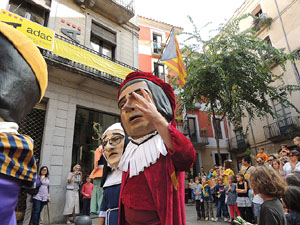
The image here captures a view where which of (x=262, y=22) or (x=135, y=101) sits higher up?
(x=262, y=22)

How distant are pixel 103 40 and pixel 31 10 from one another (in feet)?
10.1

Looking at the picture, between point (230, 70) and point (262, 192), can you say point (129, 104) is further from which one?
point (230, 70)

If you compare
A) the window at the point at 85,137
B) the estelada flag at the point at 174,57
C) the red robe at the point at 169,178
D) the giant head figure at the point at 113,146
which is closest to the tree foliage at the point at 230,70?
the estelada flag at the point at 174,57

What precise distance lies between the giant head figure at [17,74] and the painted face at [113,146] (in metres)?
1.47

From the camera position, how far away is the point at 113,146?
255 cm

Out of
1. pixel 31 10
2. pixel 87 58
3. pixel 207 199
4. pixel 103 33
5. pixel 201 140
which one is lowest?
pixel 207 199

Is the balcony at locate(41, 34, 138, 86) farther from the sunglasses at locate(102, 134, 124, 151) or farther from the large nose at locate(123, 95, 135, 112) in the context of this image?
the large nose at locate(123, 95, 135, 112)

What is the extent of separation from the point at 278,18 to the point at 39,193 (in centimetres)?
1704

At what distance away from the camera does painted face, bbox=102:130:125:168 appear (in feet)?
8.17

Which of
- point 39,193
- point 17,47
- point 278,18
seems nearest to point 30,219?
point 39,193

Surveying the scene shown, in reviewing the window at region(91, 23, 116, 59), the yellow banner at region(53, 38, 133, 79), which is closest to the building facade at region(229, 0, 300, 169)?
the yellow banner at region(53, 38, 133, 79)

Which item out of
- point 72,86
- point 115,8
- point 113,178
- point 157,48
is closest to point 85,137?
point 72,86

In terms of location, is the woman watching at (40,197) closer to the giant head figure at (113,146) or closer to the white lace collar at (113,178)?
the white lace collar at (113,178)

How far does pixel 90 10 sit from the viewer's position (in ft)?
30.8
